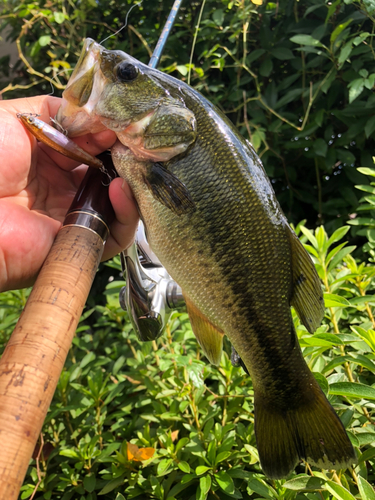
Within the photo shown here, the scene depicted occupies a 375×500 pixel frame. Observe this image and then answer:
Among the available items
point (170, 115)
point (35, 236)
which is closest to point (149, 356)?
point (35, 236)

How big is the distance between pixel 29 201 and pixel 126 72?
486 millimetres

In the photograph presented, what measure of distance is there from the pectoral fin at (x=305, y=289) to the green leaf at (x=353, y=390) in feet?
0.57

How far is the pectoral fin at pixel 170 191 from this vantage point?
858mm

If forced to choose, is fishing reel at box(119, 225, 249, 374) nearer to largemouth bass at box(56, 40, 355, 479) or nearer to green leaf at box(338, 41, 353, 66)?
largemouth bass at box(56, 40, 355, 479)

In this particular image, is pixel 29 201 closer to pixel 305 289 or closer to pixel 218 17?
pixel 305 289

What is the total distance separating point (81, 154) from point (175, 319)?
91 centimetres

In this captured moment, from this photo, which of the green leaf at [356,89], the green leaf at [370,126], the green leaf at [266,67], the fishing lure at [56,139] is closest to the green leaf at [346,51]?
the green leaf at [356,89]

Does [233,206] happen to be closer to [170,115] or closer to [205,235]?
[205,235]

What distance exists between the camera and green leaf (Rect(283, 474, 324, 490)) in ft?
2.88

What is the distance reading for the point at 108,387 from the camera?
1.53m

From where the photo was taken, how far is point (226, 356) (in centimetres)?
141

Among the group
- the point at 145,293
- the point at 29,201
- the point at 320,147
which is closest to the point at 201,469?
the point at 145,293

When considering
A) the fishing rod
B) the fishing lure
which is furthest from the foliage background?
the fishing lure

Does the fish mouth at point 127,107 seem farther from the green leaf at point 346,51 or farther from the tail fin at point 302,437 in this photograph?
the green leaf at point 346,51
